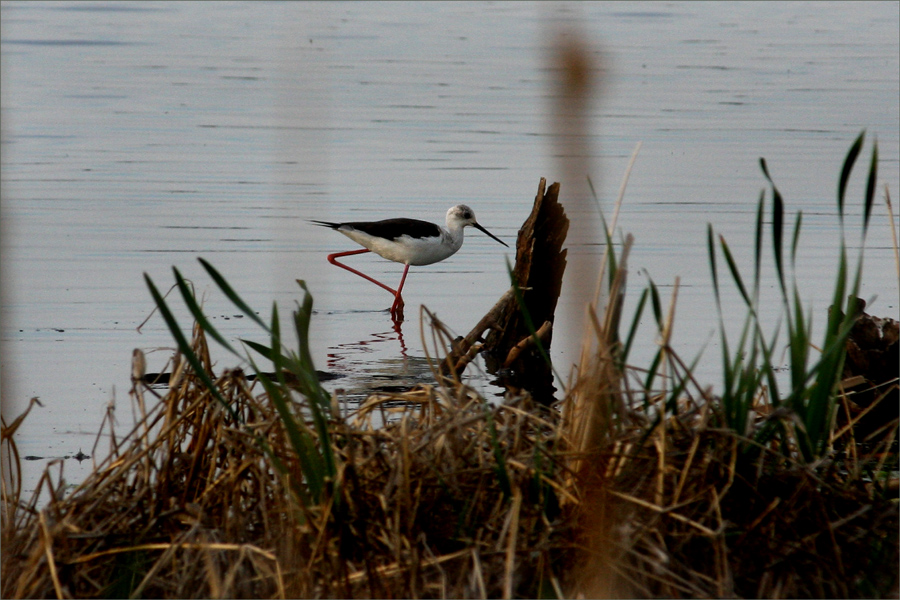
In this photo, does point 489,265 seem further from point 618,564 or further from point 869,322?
point 618,564

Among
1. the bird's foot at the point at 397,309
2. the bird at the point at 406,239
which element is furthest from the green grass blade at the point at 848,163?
the bird at the point at 406,239

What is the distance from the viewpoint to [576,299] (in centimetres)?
197

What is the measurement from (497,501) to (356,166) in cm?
987

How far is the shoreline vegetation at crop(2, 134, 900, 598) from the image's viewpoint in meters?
2.97

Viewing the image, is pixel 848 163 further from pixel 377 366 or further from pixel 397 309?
pixel 397 309

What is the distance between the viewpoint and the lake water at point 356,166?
187 inches

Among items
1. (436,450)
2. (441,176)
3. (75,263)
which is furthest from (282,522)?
(441,176)

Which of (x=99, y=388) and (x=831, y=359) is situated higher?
(x=831, y=359)

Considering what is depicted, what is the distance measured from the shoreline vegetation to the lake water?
34cm

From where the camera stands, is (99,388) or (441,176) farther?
(441,176)

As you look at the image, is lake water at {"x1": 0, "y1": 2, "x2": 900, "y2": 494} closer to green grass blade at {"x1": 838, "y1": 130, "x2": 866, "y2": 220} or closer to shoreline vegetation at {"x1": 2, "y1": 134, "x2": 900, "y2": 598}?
shoreline vegetation at {"x1": 2, "y1": 134, "x2": 900, "y2": 598}

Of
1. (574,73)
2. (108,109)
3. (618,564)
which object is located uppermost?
(108,109)

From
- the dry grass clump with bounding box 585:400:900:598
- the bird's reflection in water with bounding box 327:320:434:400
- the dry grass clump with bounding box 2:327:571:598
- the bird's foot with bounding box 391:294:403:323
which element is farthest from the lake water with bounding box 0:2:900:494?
the dry grass clump with bounding box 585:400:900:598

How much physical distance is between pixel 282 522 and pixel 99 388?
3.08 metres
